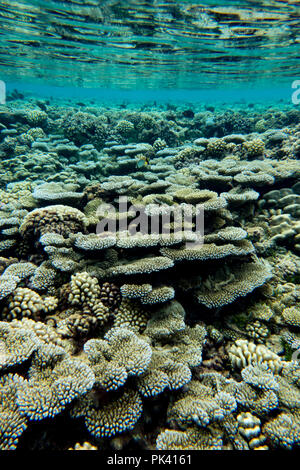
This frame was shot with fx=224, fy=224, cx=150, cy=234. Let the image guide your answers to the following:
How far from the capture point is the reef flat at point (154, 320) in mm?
2199

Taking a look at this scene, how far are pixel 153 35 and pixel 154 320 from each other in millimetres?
19929

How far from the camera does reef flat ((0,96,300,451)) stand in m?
2.20

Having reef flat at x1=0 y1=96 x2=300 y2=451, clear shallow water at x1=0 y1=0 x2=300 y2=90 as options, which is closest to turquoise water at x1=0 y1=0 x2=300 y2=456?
reef flat at x1=0 y1=96 x2=300 y2=451

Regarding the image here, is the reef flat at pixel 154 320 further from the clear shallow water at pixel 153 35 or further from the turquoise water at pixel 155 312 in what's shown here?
the clear shallow water at pixel 153 35

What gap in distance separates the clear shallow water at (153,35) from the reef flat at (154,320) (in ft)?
39.8

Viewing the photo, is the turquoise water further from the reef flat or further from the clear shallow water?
A: the clear shallow water

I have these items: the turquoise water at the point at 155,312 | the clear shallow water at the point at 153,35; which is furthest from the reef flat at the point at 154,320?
the clear shallow water at the point at 153,35

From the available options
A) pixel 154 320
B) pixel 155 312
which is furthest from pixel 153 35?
pixel 154 320

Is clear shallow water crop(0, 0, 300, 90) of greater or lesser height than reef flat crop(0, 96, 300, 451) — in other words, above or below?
above

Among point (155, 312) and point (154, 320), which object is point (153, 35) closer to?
point (155, 312)

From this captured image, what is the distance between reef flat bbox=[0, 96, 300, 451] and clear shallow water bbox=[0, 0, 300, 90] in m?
12.1

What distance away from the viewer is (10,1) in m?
12.0

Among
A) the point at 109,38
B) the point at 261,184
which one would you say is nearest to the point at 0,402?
the point at 261,184
